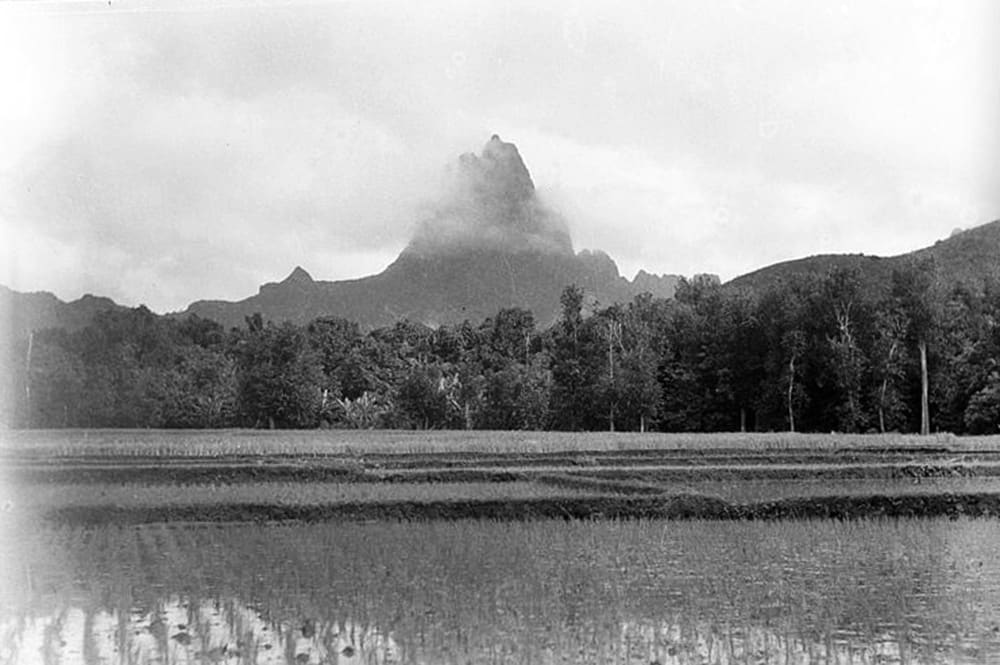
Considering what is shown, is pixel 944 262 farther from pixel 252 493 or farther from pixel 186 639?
pixel 186 639

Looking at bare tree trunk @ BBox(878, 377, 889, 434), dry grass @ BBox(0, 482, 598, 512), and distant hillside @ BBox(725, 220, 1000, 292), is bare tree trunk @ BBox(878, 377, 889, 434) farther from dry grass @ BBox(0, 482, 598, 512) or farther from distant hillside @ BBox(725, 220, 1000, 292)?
dry grass @ BBox(0, 482, 598, 512)

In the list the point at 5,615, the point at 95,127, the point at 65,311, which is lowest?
the point at 5,615

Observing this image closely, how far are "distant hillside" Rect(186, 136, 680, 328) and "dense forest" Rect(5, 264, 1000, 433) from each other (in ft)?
2.35

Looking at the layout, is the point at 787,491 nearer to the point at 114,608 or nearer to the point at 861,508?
the point at 861,508

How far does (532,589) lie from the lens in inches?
302

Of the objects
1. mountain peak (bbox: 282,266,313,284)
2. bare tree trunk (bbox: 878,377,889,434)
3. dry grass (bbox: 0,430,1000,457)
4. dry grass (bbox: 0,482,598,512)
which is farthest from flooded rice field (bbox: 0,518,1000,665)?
bare tree trunk (bbox: 878,377,889,434)

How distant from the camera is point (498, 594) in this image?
7.48m

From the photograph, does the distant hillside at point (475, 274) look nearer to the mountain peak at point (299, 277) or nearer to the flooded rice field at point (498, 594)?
the mountain peak at point (299, 277)

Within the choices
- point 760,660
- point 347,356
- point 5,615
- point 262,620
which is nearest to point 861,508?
point 760,660

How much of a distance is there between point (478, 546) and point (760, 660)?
Result: 4343 mm

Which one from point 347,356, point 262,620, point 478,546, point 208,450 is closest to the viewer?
point 262,620

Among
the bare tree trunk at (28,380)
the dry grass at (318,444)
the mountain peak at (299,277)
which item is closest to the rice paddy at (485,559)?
the dry grass at (318,444)

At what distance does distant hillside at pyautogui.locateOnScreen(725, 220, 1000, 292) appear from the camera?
31609mm

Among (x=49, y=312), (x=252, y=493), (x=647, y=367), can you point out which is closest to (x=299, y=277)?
(x=49, y=312)
